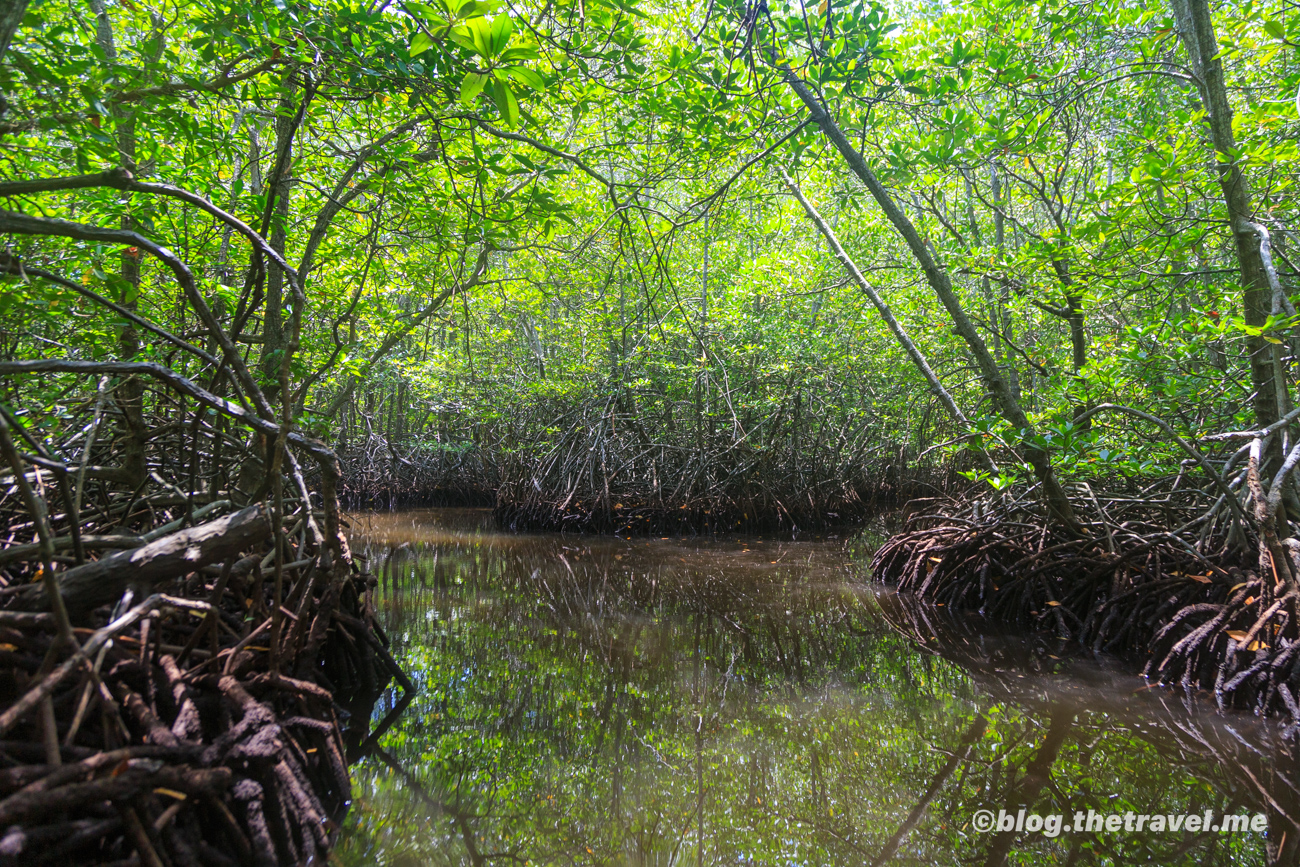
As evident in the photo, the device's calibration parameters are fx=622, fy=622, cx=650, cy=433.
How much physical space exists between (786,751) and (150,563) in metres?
2.10

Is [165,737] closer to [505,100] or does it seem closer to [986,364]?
[505,100]

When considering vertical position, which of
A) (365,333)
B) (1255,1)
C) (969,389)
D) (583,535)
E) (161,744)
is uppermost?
(1255,1)

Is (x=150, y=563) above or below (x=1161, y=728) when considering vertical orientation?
above

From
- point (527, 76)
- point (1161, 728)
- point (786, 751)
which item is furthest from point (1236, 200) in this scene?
point (527, 76)

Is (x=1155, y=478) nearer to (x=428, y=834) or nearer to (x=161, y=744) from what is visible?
(x=428, y=834)

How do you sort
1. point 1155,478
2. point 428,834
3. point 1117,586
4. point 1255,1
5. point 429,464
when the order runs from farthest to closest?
1. point 429,464
2. point 1155,478
3. point 1117,586
4. point 1255,1
5. point 428,834

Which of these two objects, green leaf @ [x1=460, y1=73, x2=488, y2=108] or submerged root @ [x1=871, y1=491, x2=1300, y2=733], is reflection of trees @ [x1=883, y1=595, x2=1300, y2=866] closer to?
submerged root @ [x1=871, y1=491, x2=1300, y2=733]

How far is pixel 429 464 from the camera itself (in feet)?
43.6

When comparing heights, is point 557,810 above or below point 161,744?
below

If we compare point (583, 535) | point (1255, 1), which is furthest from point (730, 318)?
point (1255, 1)

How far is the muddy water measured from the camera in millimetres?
1783

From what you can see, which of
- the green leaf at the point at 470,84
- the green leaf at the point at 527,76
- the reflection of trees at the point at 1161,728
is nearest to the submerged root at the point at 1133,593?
the reflection of trees at the point at 1161,728

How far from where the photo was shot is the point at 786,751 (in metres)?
2.33

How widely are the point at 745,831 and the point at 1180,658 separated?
238cm
